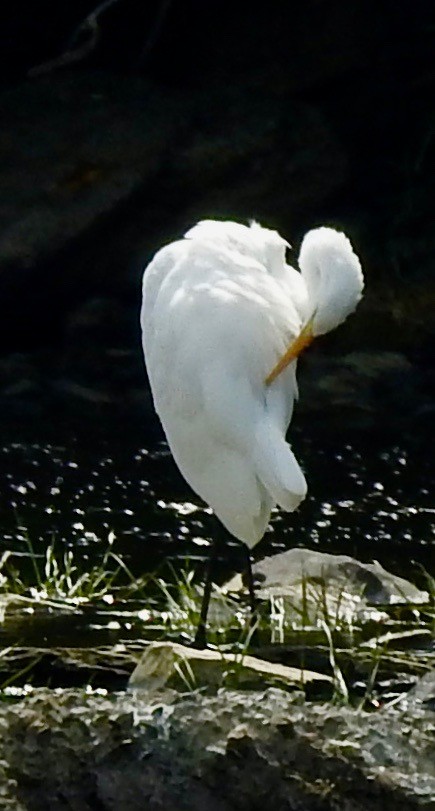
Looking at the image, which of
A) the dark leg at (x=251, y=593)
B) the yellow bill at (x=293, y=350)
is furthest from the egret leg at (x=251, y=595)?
the yellow bill at (x=293, y=350)

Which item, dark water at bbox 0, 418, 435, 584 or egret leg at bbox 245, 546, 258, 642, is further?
dark water at bbox 0, 418, 435, 584

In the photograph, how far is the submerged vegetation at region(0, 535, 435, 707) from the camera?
301 centimetres

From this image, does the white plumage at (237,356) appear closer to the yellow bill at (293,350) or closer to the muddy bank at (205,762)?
the yellow bill at (293,350)

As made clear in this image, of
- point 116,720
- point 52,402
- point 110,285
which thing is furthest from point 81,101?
point 116,720

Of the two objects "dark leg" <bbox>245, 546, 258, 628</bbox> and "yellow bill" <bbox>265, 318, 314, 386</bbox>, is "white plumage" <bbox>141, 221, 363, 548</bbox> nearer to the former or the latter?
"yellow bill" <bbox>265, 318, 314, 386</bbox>

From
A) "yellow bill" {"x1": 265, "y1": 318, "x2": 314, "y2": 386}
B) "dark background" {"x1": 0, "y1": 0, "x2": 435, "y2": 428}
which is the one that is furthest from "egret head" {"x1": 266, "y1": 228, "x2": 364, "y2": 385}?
"dark background" {"x1": 0, "y1": 0, "x2": 435, "y2": 428}

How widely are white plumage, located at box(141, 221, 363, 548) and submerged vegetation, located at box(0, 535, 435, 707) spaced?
269 mm

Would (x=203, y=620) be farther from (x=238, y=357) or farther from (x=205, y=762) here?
(x=205, y=762)

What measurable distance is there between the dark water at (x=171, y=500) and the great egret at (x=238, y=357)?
0.48m

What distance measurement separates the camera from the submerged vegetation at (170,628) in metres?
3.01

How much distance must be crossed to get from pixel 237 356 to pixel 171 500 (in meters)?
1.89

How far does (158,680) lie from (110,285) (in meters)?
4.50

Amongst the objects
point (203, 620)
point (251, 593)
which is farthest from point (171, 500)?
point (203, 620)

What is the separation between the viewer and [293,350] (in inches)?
122
